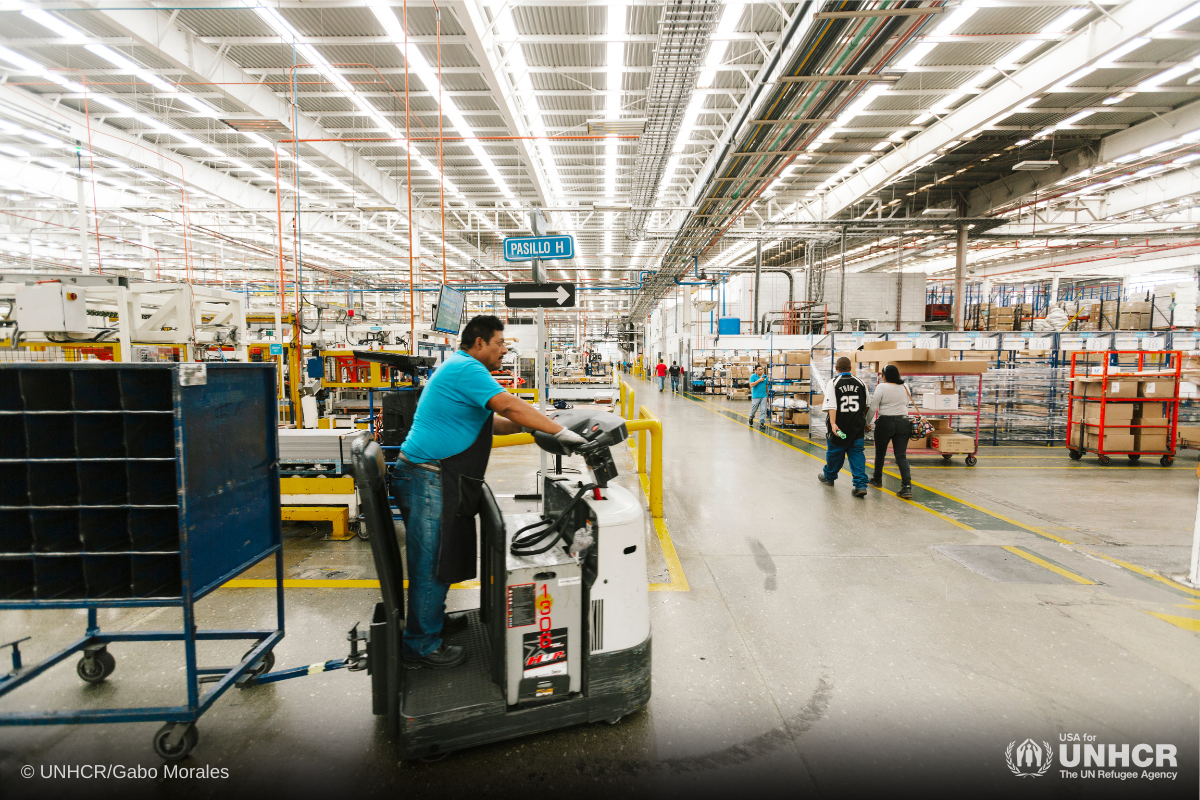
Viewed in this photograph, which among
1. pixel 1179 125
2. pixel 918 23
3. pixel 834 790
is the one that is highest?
pixel 1179 125

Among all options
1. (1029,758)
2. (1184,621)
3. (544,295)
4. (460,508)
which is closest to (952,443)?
(1184,621)

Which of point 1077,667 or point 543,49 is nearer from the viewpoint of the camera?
point 1077,667

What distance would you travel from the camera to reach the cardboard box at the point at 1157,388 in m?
8.35

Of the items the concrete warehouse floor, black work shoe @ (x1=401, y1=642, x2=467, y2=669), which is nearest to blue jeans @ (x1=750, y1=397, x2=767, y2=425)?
the concrete warehouse floor

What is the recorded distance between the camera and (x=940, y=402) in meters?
8.59

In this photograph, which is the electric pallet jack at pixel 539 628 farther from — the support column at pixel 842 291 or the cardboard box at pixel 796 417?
the support column at pixel 842 291

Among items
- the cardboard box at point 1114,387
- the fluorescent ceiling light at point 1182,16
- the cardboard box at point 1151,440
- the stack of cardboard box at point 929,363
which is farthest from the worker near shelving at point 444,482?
the cardboard box at point 1151,440

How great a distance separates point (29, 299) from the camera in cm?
408

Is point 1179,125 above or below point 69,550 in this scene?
above

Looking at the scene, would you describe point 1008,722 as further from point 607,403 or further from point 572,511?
point 607,403

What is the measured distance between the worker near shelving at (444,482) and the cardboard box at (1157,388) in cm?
1115

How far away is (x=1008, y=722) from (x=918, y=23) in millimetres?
6730

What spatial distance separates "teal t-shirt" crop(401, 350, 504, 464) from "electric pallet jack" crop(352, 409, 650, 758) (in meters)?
0.25

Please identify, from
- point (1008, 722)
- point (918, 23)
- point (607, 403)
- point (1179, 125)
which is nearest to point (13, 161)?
point (607, 403)
